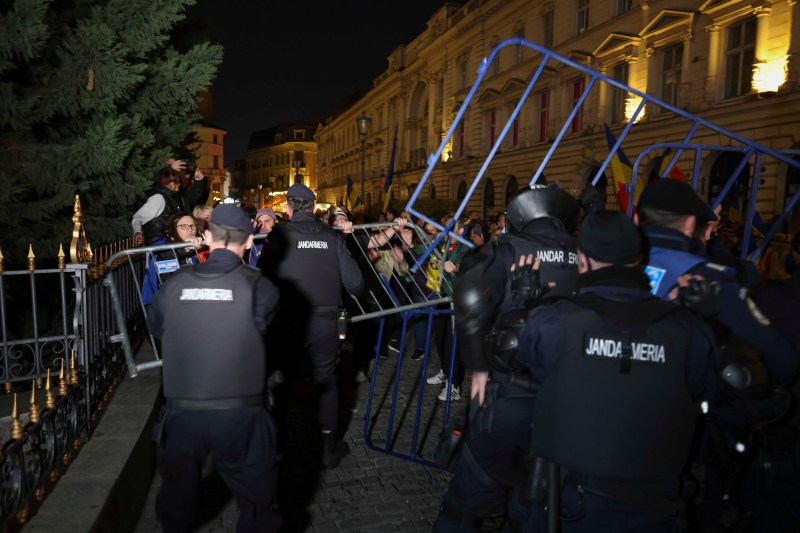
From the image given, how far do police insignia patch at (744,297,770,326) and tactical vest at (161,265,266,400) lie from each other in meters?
2.27

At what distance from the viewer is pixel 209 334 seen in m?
2.82

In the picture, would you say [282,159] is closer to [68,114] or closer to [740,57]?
[740,57]

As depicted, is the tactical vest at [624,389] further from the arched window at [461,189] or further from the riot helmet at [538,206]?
the arched window at [461,189]

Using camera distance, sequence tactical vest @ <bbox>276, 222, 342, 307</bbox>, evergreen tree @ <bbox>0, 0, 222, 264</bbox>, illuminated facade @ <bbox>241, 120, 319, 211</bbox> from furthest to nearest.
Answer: illuminated facade @ <bbox>241, 120, 319, 211</bbox> → evergreen tree @ <bbox>0, 0, 222, 264</bbox> → tactical vest @ <bbox>276, 222, 342, 307</bbox>

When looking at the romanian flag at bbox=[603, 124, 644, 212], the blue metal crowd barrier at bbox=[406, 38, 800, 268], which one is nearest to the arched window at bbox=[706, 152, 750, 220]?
the romanian flag at bbox=[603, 124, 644, 212]

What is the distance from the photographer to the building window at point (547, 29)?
2833 centimetres

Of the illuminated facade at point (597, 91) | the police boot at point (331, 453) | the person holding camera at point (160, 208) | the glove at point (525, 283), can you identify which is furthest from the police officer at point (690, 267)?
the illuminated facade at point (597, 91)

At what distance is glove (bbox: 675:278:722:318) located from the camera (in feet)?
8.02

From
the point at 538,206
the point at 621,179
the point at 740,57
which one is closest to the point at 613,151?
the point at 621,179

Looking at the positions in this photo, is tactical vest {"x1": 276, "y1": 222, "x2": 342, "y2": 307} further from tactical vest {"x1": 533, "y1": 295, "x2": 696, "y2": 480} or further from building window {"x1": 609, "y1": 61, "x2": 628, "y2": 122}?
building window {"x1": 609, "y1": 61, "x2": 628, "y2": 122}

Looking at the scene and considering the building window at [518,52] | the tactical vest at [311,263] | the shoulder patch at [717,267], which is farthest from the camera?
the building window at [518,52]

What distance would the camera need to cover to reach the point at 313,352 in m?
4.60

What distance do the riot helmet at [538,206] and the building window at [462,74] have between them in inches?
1421

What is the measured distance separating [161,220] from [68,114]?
1521 mm
